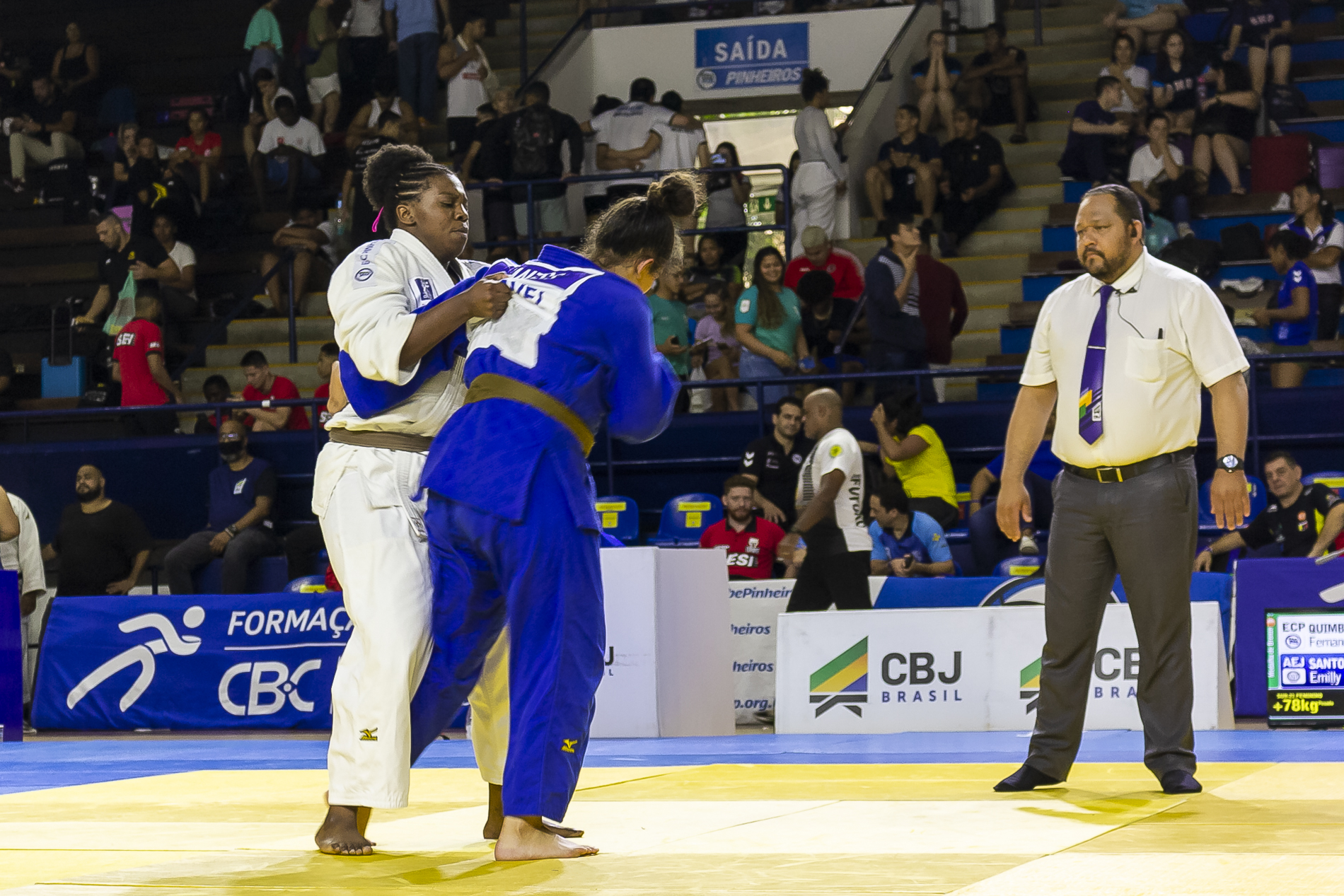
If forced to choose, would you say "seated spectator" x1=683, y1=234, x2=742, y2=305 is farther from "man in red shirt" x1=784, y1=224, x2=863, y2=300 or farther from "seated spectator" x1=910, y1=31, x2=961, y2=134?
"seated spectator" x1=910, y1=31, x2=961, y2=134

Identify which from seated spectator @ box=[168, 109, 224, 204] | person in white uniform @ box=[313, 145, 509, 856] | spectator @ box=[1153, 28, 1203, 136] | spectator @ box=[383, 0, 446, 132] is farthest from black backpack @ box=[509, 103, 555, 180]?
person in white uniform @ box=[313, 145, 509, 856]

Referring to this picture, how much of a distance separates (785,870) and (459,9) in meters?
17.3

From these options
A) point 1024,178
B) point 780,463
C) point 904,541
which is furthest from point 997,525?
point 1024,178

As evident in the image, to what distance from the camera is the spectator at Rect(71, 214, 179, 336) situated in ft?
52.5

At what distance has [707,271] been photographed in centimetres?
1475

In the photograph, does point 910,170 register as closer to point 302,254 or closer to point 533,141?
point 533,141

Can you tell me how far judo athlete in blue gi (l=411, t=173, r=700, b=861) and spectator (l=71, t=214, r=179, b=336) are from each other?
12.6m

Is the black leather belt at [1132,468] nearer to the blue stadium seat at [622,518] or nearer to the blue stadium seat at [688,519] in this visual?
→ the blue stadium seat at [688,519]

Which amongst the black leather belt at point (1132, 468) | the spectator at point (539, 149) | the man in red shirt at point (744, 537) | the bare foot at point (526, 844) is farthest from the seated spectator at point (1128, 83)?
the bare foot at point (526, 844)

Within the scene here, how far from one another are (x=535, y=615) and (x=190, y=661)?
7593mm

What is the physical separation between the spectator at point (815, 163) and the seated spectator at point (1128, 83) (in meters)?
2.56

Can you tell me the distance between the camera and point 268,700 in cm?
1077

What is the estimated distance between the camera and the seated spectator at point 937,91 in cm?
1581

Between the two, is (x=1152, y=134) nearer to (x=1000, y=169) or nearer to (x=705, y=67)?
(x=1000, y=169)
